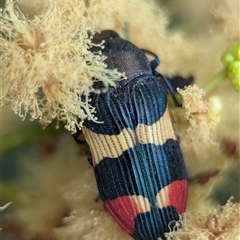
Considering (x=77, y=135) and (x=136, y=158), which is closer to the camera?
(x=136, y=158)

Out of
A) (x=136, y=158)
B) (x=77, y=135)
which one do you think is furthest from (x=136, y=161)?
(x=77, y=135)

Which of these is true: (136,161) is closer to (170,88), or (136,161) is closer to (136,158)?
→ (136,158)

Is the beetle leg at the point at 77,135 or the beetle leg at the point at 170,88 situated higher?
the beetle leg at the point at 170,88

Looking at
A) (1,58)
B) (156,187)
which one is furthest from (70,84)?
(156,187)

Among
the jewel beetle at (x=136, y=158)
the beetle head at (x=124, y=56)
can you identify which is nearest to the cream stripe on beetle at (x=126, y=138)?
the jewel beetle at (x=136, y=158)

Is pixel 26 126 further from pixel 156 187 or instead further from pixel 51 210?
pixel 156 187

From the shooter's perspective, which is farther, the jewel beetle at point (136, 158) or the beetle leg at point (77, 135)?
the beetle leg at point (77, 135)

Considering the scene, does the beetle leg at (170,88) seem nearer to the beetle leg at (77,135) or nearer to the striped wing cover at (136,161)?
the striped wing cover at (136,161)

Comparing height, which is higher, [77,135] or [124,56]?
[124,56]

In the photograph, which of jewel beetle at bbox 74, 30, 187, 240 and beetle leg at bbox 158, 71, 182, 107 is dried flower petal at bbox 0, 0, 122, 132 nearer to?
jewel beetle at bbox 74, 30, 187, 240
